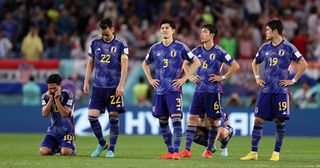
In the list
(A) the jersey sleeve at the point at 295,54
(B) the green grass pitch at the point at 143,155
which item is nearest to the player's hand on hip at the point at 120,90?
(B) the green grass pitch at the point at 143,155

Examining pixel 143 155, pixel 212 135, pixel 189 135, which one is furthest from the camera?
pixel 143 155

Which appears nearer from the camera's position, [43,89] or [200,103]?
[200,103]

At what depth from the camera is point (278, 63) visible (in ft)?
61.6

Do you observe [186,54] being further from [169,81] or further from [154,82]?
[154,82]

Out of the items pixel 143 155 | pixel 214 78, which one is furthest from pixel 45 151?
pixel 214 78

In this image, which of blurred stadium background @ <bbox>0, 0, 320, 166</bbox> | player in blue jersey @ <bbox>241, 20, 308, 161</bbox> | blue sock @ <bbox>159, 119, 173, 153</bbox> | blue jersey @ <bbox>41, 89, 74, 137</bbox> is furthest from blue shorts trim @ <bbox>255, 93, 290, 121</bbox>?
blurred stadium background @ <bbox>0, 0, 320, 166</bbox>

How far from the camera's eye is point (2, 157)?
1906 cm

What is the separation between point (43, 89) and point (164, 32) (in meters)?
13.0

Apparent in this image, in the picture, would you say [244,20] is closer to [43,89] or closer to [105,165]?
[43,89]

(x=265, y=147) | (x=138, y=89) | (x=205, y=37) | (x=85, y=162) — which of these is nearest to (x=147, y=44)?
(x=138, y=89)

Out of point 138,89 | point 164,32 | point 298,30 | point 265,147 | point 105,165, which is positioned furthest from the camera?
point 298,30

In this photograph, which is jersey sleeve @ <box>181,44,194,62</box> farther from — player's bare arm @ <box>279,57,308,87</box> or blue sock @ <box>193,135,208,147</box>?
blue sock @ <box>193,135,208,147</box>

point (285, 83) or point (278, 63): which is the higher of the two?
point (278, 63)

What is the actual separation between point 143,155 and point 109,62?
7.39 feet
